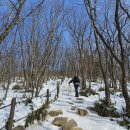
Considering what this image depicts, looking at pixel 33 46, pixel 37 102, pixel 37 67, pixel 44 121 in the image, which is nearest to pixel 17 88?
pixel 37 67

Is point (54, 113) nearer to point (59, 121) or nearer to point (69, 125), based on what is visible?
point (59, 121)

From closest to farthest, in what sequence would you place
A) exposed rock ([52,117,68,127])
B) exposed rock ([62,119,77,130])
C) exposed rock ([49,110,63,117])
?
exposed rock ([62,119,77,130]) → exposed rock ([52,117,68,127]) → exposed rock ([49,110,63,117])

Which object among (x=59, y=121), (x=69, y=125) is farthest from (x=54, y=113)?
(x=69, y=125)

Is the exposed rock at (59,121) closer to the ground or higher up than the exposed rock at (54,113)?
closer to the ground

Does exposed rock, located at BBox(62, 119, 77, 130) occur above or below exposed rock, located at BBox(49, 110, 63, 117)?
below

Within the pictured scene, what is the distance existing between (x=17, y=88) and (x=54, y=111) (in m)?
18.1

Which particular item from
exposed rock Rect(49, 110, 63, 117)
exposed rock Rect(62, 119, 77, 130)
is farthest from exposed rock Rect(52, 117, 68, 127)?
exposed rock Rect(49, 110, 63, 117)

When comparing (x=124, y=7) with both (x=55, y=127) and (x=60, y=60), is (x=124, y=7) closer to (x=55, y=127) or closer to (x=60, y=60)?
(x=55, y=127)

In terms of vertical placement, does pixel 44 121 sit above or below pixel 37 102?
below

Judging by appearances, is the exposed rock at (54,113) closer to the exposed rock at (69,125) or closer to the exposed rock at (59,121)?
the exposed rock at (59,121)

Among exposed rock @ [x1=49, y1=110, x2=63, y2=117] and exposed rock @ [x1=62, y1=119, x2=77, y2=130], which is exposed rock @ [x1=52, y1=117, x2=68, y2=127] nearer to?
exposed rock @ [x1=62, y1=119, x2=77, y2=130]

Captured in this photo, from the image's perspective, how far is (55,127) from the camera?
9922mm

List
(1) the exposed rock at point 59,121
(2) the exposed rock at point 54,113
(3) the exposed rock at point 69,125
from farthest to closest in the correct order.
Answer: (2) the exposed rock at point 54,113 < (1) the exposed rock at point 59,121 < (3) the exposed rock at point 69,125

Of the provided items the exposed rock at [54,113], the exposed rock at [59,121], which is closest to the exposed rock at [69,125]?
the exposed rock at [59,121]
